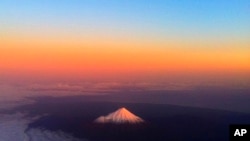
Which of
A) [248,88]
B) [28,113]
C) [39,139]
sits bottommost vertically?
[39,139]

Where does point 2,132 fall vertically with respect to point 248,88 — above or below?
below

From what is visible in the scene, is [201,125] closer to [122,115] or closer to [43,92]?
[122,115]

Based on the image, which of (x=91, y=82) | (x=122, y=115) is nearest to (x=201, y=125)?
(x=122, y=115)
